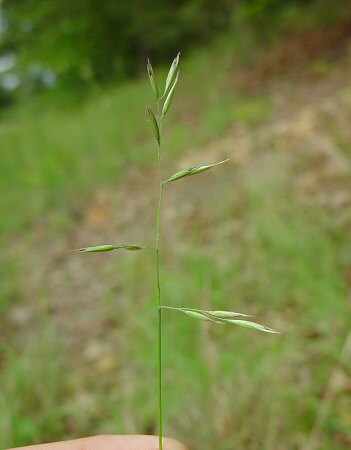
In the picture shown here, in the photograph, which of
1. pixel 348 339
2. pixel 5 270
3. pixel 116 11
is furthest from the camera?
pixel 116 11

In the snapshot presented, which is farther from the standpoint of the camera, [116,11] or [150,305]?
[116,11]

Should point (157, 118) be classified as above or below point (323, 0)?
below

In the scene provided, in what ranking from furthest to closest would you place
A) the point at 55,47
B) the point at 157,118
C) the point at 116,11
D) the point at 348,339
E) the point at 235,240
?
the point at 116,11, the point at 55,47, the point at 235,240, the point at 348,339, the point at 157,118

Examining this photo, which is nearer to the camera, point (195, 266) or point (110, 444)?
point (110, 444)

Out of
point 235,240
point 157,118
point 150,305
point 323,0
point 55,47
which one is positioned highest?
point 323,0

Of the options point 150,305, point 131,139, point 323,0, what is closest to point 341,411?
point 150,305

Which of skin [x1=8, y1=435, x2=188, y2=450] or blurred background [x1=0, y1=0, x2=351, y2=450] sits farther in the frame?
blurred background [x1=0, y1=0, x2=351, y2=450]

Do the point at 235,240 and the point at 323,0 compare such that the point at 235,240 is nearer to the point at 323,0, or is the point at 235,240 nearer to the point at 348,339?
the point at 348,339

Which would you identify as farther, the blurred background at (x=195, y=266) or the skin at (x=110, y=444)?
the blurred background at (x=195, y=266)
